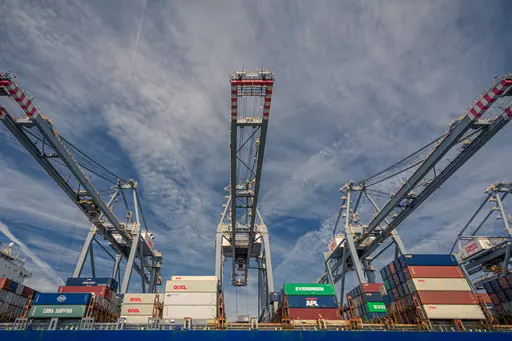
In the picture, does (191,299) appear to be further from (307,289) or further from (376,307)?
(376,307)

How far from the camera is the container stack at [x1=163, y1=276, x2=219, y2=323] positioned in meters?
20.8

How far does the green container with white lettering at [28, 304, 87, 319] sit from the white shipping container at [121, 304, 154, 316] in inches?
133

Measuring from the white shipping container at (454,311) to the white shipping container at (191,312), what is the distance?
14798 millimetres

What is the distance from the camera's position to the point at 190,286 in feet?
72.2

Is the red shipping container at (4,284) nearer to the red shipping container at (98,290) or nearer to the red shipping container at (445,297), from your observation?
the red shipping container at (98,290)

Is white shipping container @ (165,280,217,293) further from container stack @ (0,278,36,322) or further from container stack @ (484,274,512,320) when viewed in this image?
container stack @ (484,274,512,320)

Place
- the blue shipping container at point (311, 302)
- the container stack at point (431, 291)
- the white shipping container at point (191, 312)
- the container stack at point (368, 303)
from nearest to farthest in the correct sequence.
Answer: the container stack at point (431, 291)
the white shipping container at point (191, 312)
the blue shipping container at point (311, 302)
the container stack at point (368, 303)

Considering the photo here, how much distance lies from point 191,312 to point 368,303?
16231mm

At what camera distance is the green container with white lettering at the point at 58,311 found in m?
19.7

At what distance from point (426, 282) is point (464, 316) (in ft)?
9.04

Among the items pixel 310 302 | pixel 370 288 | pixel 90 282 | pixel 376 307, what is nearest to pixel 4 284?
pixel 90 282

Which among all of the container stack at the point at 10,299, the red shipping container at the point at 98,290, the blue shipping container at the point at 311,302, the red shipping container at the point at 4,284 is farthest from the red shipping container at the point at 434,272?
the red shipping container at the point at 4,284

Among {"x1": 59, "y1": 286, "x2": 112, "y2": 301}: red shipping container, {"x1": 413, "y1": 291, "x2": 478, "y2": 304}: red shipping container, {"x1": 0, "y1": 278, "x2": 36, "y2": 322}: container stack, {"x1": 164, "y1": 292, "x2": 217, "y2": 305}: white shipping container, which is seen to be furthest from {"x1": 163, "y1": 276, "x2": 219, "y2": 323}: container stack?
{"x1": 413, "y1": 291, "x2": 478, "y2": 304}: red shipping container
